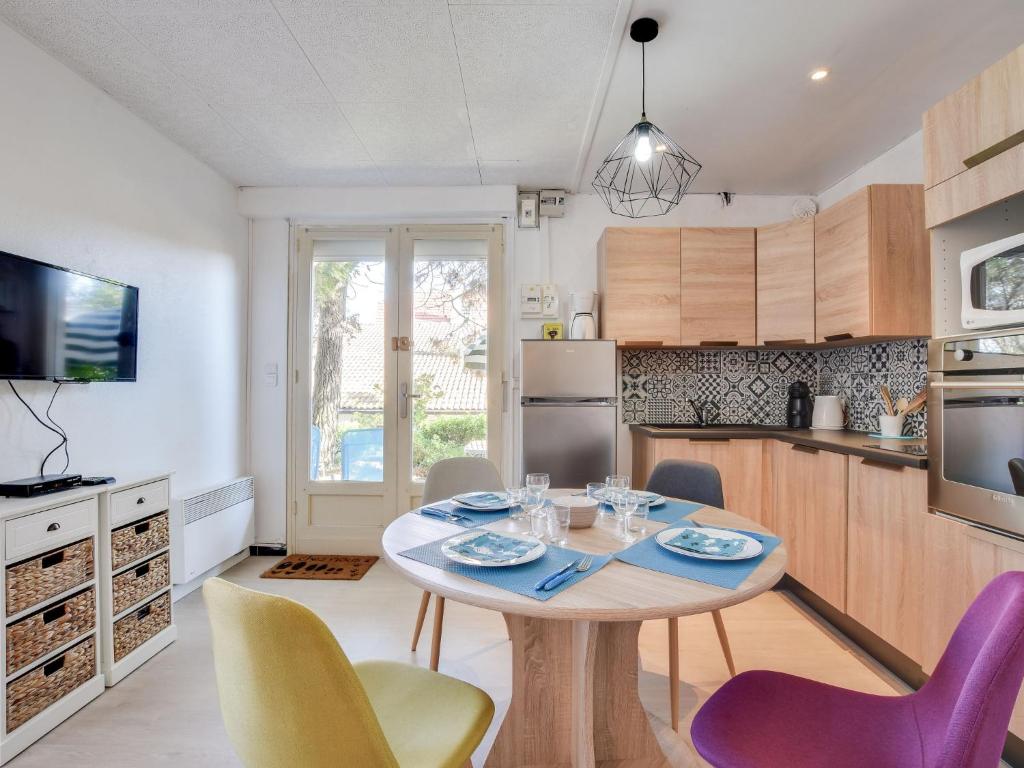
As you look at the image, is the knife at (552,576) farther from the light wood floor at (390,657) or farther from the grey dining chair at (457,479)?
the grey dining chair at (457,479)

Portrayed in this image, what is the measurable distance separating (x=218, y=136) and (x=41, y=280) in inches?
53.9

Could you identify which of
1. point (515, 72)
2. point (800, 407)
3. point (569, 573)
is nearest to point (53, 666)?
point (569, 573)

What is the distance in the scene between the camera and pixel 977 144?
1.62 meters

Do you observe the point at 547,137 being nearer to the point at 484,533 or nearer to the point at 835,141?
the point at 835,141

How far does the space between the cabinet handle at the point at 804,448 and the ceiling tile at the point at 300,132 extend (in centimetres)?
308

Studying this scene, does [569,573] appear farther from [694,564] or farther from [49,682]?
[49,682]

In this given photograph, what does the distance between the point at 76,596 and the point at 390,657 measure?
1.23 metres

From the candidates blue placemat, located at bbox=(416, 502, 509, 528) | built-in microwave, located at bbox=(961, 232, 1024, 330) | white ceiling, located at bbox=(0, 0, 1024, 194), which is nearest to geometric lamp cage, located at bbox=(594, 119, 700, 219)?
white ceiling, located at bbox=(0, 0, 1024, 194)

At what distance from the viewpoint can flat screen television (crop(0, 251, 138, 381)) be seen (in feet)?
6.07

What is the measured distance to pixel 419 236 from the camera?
3.63 metres

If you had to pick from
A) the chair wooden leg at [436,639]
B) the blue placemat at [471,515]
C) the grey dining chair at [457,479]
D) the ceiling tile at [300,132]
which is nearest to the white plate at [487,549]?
the blue placemat at [471,515]

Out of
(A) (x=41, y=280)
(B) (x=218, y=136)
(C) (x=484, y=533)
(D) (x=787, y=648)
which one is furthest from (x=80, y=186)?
(D) (x=787, y=648)

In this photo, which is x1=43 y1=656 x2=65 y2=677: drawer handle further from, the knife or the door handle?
the door handle

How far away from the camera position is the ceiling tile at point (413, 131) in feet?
8.31
